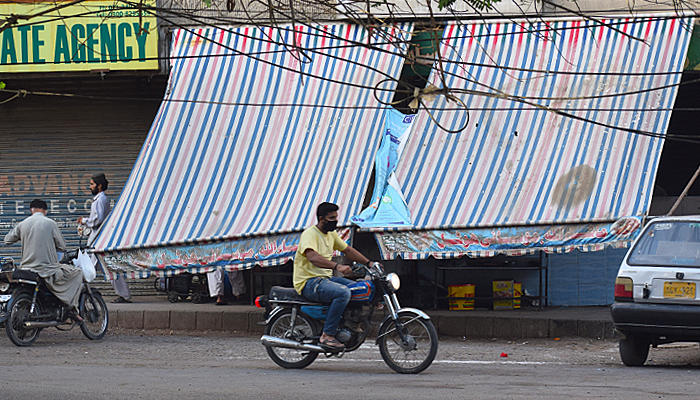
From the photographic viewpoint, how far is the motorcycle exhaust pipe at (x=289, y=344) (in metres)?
6.85

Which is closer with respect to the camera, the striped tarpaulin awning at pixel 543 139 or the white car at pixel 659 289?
the white car at pixel 659 289

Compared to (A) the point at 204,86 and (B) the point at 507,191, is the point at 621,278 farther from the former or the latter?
(A) the point at 204,86

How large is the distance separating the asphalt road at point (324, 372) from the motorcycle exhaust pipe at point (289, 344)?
20 centimetres

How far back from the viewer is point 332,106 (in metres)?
10.1

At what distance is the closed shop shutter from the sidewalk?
2.11 meters

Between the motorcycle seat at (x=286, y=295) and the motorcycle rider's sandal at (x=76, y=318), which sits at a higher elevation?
the motorcycle seat at (x=286, y=295)

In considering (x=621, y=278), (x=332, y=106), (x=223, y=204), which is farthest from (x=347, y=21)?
(x=621, y=278)

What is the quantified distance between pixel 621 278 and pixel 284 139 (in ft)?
14.9

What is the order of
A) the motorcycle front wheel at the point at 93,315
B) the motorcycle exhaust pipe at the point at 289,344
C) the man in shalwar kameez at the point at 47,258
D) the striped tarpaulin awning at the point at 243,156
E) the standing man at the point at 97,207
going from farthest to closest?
the standing man at the point at 97,207 → the striped tarpaulin awning at the point at 243,156 → the motorcycle front wheel at the point at 93,315 → the man in shalwar kameez at the point at 47,258 → the motorcycle exhaust pipe at the point at 289,344

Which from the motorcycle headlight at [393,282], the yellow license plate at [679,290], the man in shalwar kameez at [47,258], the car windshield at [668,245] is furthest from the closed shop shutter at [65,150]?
the yellow license plate at [679,290]

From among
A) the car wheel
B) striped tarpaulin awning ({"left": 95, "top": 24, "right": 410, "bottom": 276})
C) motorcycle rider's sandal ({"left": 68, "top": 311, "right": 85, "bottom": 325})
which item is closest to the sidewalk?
striped tarpaulin awning ({"left": 95, "top": 24, "right": 410, "bottom": 276})

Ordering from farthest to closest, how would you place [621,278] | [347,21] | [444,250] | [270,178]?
[347,21]
[270,178]
[444,250]
[621,278]

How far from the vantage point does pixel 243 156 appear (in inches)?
391

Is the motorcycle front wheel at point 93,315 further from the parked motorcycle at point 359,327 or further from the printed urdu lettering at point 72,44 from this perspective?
the printed urdu lettering at point 72,44
